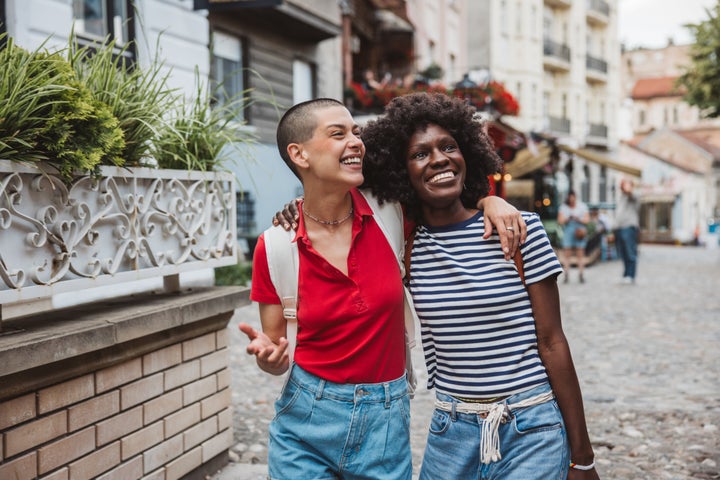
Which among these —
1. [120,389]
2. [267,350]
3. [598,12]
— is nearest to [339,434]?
[267,350]

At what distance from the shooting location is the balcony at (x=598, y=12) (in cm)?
4662

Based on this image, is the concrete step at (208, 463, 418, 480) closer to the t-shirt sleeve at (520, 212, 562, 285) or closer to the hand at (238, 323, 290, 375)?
the hand at (238, 323, 290, 375)

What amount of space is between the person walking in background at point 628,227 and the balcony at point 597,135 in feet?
105

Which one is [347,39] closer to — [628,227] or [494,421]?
[628,227]

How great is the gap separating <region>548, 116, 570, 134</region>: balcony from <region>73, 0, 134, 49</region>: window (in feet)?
120

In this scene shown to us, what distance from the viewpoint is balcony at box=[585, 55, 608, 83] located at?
46.6 m

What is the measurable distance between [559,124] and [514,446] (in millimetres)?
42515

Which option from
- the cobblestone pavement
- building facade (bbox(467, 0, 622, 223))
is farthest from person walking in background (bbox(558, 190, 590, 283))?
building facade (bbox(467, 0, 622, 223))

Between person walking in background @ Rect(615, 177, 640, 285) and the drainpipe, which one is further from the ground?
the drainpipe

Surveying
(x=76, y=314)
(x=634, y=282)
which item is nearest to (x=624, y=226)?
(x=634, y=282)

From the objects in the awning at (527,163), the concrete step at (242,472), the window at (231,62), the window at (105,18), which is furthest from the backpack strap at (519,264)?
the awning at (527,163)

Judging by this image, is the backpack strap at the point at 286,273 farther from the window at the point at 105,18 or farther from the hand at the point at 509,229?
the window at the point at 105,18

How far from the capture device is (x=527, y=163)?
20.4 metres

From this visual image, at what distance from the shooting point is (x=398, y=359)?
249 centimetres
